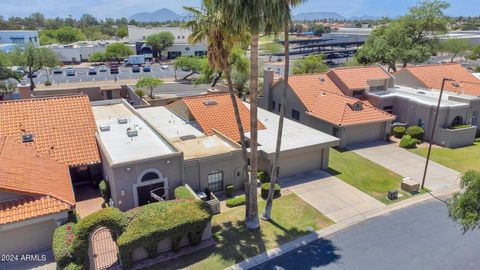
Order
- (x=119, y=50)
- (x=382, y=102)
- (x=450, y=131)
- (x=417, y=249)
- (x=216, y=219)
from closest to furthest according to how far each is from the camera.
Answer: (x=417, y=249) < (x=216, y=219) < (x=450, y=131) < (x=382, y=102) < (x=119, y=50)

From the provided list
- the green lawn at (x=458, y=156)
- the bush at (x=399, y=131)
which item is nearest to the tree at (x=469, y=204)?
the green lawn at (x=458, y=156)

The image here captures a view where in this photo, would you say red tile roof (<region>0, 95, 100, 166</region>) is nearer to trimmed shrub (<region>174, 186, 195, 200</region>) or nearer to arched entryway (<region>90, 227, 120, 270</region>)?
arched entryway (<region>90, 227, 120, 270</region>)

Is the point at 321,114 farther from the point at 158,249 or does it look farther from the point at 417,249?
the point at 158,249

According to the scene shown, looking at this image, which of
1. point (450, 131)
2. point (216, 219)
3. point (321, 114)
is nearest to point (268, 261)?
point (216, 219)

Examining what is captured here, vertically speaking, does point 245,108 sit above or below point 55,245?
above

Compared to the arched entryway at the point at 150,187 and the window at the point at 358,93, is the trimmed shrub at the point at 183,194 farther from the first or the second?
the window at the point at 358,93

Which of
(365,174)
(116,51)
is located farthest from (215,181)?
(116,51)

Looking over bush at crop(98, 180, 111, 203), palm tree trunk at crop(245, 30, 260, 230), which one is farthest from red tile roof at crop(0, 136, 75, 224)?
palm tree trunk at crop(245, 30, 260, 230)

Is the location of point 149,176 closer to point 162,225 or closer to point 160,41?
point 162,225
